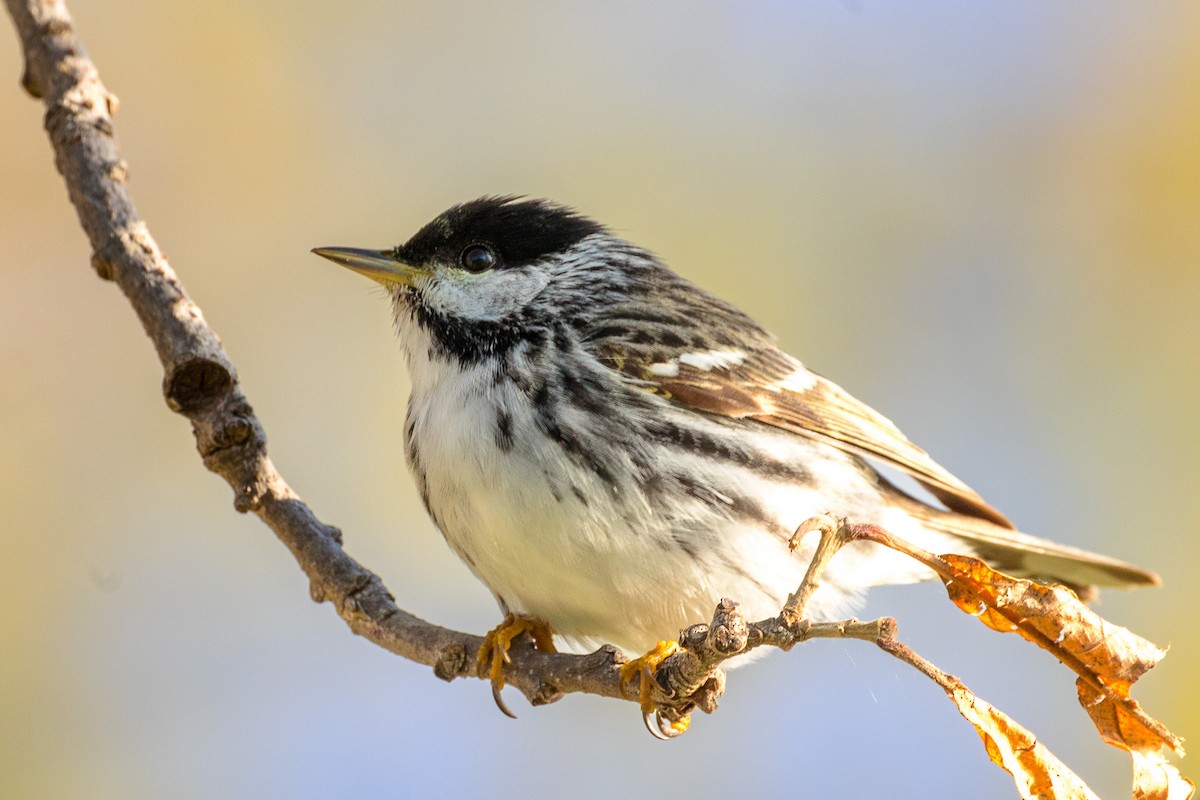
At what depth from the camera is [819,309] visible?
6.98m

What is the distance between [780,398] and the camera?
4.71 meters

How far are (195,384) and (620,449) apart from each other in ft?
4.36

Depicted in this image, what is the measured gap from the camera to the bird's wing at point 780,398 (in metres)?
4.39

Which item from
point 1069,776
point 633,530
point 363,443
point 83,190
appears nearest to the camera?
point 1069,776

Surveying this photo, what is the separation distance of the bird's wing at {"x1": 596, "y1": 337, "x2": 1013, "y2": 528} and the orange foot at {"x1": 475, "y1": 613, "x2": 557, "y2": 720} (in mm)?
953

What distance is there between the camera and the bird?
4.02 meters

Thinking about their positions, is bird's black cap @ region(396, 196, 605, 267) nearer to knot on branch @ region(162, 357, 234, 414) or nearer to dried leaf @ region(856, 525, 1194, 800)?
knot on branch @ region(162, 357, 234, 414)

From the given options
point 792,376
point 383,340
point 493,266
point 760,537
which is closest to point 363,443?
point 383,340

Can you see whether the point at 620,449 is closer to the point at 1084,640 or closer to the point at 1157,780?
the point at 1084,640

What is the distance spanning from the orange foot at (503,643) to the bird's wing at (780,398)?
953 millimetres

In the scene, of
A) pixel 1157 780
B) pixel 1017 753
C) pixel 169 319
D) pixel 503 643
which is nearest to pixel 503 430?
pixel 503 643

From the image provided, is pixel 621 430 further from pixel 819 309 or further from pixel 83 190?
pixel 819 309

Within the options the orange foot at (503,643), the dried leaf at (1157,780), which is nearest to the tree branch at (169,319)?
the orange foot at (503,643)

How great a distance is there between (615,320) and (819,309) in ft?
8.57
